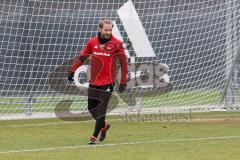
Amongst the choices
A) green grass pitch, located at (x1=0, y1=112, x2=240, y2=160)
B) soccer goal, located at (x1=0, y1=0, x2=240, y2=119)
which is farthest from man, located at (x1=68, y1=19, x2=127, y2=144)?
soccer goal, located at (x1=0, y1=0, x2=240, y2=119)

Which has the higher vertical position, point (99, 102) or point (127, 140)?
point (99, 102)

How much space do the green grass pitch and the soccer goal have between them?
0.97 metres

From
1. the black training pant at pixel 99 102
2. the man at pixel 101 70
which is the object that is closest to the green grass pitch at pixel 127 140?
the black training pant at pixel 99 102

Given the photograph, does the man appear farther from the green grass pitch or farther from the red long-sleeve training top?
the green grass pitch

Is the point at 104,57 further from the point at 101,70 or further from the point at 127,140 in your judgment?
the point at 127,140

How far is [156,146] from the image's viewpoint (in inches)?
450

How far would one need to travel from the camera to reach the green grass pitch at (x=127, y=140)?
1041cm

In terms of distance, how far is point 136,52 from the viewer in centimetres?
1786

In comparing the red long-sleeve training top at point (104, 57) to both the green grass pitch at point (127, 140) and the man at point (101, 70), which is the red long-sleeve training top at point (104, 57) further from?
the green grass pitch at point (127, 140)

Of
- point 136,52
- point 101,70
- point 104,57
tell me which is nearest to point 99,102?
point 101,70

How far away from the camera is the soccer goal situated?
16547 millimetres

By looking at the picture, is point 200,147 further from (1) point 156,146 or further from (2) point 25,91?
(2) point 25,91

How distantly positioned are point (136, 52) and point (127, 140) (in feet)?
18.7

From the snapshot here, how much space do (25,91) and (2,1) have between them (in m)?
1.92
